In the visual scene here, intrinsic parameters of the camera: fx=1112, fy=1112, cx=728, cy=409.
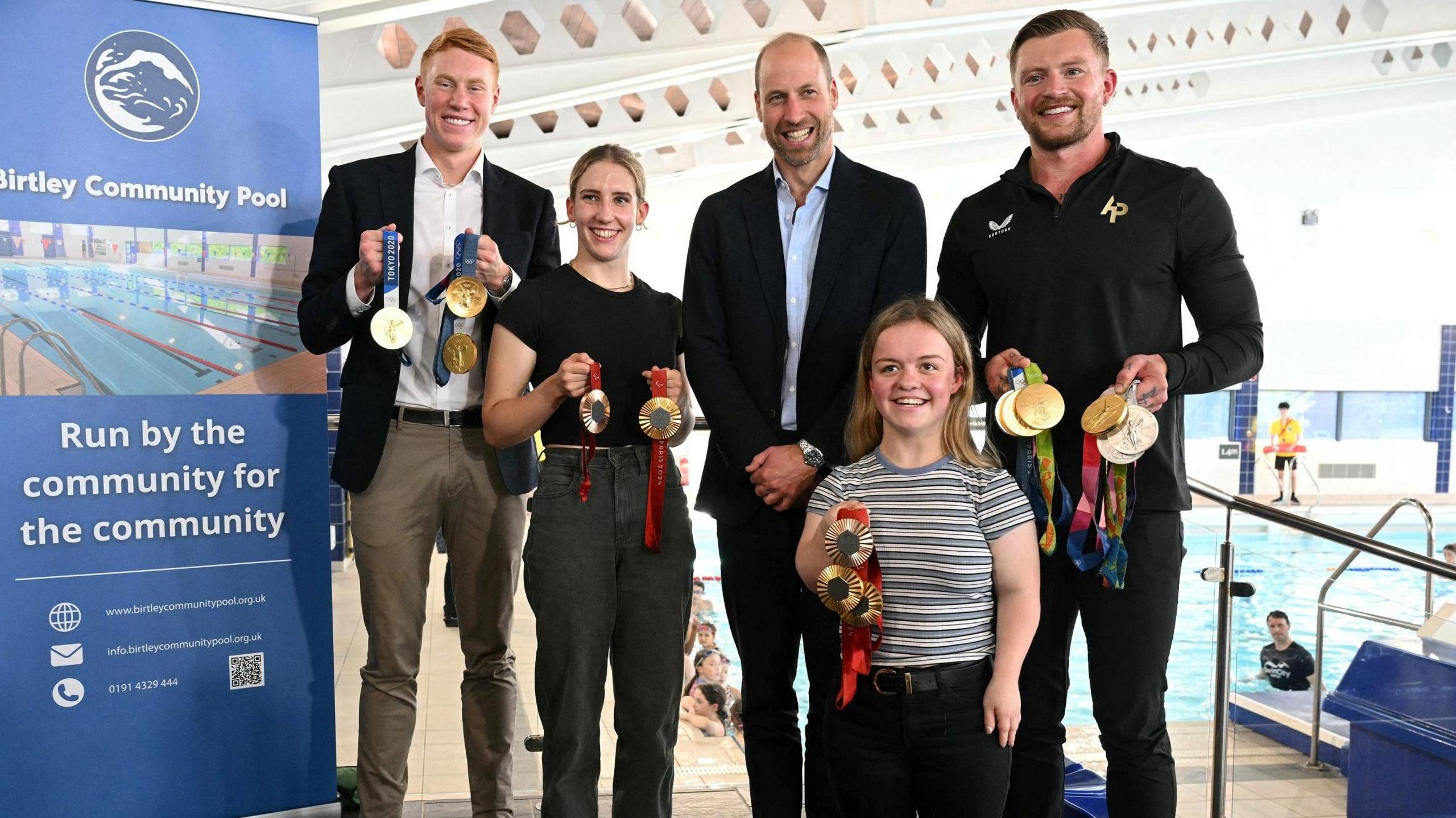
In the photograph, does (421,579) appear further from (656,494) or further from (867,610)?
(867,610)

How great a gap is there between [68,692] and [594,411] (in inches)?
62.0

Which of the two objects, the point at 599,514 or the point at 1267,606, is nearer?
the point at 599,514

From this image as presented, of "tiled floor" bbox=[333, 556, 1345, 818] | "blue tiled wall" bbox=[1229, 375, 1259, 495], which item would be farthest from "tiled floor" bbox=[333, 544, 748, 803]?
"blue tiled wall" bbox=[1229, 375, 1259, 495]

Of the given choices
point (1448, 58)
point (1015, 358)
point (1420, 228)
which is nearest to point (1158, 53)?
point (1448, 58)

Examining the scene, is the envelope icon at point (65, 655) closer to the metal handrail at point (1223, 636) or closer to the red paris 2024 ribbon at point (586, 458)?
the red paris 2024 ribbon at point (586, 458)

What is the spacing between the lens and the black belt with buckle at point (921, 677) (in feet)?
6.50

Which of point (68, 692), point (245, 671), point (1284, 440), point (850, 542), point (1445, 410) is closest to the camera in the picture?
point (850, 542)

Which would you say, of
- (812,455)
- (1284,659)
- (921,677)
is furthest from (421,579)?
(1284,659)

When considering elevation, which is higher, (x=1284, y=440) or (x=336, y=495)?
(x=1284, y=440)

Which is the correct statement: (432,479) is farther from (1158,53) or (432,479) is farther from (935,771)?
(1158,53)

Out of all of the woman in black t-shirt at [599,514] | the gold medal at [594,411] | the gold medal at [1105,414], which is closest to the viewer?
the gold medal at [1105,414]

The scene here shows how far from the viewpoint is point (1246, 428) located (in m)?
18.1

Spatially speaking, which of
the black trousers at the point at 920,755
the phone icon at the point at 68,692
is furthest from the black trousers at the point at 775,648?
the phone icon at the point at 68,692

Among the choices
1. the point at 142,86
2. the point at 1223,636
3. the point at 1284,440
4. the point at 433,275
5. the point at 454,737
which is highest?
the point at 142,86
